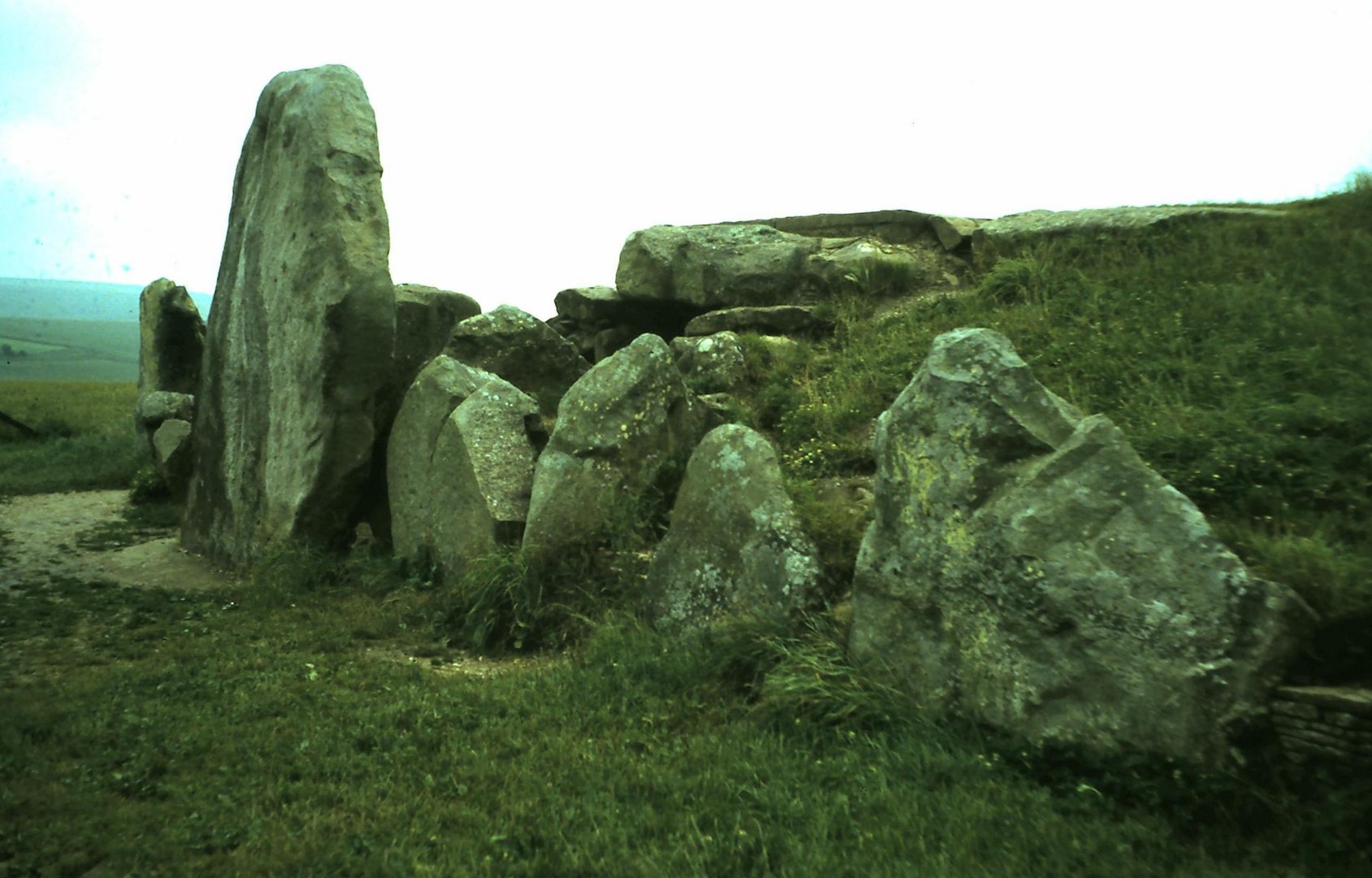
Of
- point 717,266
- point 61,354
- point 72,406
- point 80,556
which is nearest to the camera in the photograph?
point 80,556

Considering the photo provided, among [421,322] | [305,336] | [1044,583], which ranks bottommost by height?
[1044,583]

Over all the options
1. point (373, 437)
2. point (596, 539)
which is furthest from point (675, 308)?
point (596, 539)

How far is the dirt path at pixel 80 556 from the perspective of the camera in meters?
10.0

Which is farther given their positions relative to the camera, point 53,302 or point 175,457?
point 53,302

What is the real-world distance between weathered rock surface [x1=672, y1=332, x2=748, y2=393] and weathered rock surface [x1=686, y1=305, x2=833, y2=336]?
941 millimetres

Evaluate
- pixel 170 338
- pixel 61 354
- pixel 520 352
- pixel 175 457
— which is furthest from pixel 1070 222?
pixel 61 354

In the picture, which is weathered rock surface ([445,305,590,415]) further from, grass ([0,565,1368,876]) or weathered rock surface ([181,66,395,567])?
grass ([0,565,1368,876])

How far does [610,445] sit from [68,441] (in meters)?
13.5

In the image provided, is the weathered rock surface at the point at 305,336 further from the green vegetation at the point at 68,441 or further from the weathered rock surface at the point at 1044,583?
the weathered rock surface at the point at 1044,583

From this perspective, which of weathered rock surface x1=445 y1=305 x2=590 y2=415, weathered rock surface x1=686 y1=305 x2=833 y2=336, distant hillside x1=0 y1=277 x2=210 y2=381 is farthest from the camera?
distant hillside x1=0 y1=277 x2=210 y2=381

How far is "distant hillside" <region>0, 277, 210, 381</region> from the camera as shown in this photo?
29016 millimetres

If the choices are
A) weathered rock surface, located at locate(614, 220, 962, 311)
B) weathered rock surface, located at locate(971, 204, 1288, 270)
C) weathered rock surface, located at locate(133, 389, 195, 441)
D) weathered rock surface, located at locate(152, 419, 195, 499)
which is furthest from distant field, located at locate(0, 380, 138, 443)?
weathered rock surface, located at locate(971, 204, 1288, 270)

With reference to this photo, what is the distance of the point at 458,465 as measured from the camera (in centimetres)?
911

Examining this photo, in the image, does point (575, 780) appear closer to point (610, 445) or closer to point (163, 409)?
point (610, 445)
